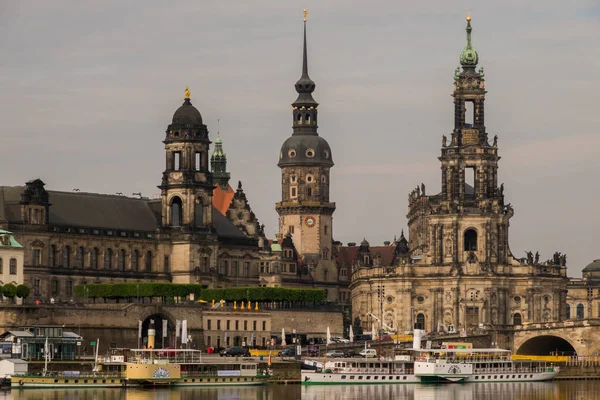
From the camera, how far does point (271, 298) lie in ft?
632

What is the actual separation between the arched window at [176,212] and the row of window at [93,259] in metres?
3.70

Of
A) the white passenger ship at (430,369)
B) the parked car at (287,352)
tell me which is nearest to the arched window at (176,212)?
the parked car at (287,352)

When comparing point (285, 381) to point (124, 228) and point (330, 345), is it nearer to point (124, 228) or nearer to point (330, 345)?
point (330, 345)

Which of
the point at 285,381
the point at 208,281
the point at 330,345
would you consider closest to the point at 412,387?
the point at 285,381

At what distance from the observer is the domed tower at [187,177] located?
7766 inches

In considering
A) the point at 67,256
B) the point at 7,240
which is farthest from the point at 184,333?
the point at 67,256

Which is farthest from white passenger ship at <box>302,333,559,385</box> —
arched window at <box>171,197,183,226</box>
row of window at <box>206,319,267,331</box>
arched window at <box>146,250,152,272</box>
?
arched window at <box>171,197,183,226</box>

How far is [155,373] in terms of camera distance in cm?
15188

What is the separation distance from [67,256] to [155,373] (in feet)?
133

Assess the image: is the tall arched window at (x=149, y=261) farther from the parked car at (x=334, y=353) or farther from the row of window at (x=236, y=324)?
the parked car at (x=334, y=353)

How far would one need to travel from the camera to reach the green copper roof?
6993 inches

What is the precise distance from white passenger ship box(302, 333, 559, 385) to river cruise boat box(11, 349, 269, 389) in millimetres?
5497

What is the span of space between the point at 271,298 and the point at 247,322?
7.21 m

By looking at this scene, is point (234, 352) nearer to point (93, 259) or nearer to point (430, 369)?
point (430, 369)
